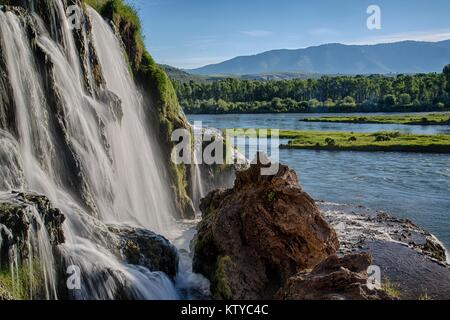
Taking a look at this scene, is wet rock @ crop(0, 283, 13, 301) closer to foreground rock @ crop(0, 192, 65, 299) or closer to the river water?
foreground rock @ crop(0, 192, 65, 299)

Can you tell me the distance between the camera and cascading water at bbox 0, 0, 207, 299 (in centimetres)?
1494

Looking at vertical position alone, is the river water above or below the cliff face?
below

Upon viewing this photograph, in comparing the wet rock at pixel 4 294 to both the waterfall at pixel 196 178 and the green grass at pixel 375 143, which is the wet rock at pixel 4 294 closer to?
the waterfall at pixel 196 178

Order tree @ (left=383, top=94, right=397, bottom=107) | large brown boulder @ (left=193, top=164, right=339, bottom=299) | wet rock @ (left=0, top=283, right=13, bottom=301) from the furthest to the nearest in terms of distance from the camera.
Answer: tree @ (left=383, top=94, right=397, bottom=107)
large brown boulder @ (left=193, top=164, right=339, bottom=299)
wet rock @ (left=0, top=283, right=13, bottom=301)

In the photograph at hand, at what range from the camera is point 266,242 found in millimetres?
17688

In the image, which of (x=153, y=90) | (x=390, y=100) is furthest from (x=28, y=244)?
(x=390, y=100)

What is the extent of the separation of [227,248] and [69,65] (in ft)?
31.9

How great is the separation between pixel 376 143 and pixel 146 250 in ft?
214

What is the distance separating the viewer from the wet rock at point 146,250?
54.1ft

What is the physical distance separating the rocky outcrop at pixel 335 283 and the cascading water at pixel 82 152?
179 inches

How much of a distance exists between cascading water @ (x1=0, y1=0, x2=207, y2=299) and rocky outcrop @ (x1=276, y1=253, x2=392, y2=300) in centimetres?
455

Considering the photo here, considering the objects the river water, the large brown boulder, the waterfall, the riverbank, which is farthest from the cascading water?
the riverbank

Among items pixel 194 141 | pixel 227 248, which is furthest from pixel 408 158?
pixel 227 248

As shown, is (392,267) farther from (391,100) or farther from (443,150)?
(391,100)
